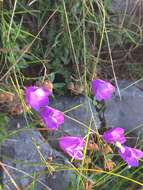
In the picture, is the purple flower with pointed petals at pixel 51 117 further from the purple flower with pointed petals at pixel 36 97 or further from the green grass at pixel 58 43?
the green grass at pixel 58 43

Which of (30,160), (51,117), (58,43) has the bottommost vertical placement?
(30,160)

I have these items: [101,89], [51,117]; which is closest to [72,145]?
[51,117]

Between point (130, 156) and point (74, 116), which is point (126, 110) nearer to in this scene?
point (74, 116)

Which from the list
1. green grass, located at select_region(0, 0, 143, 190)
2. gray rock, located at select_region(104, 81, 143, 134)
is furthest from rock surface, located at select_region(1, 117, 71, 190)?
gray rock, located at select_region(104, 81, 143, 134)

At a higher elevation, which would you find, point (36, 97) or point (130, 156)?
point (36, 97)

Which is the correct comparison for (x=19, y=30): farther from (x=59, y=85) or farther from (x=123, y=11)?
(x=123, y=11)
